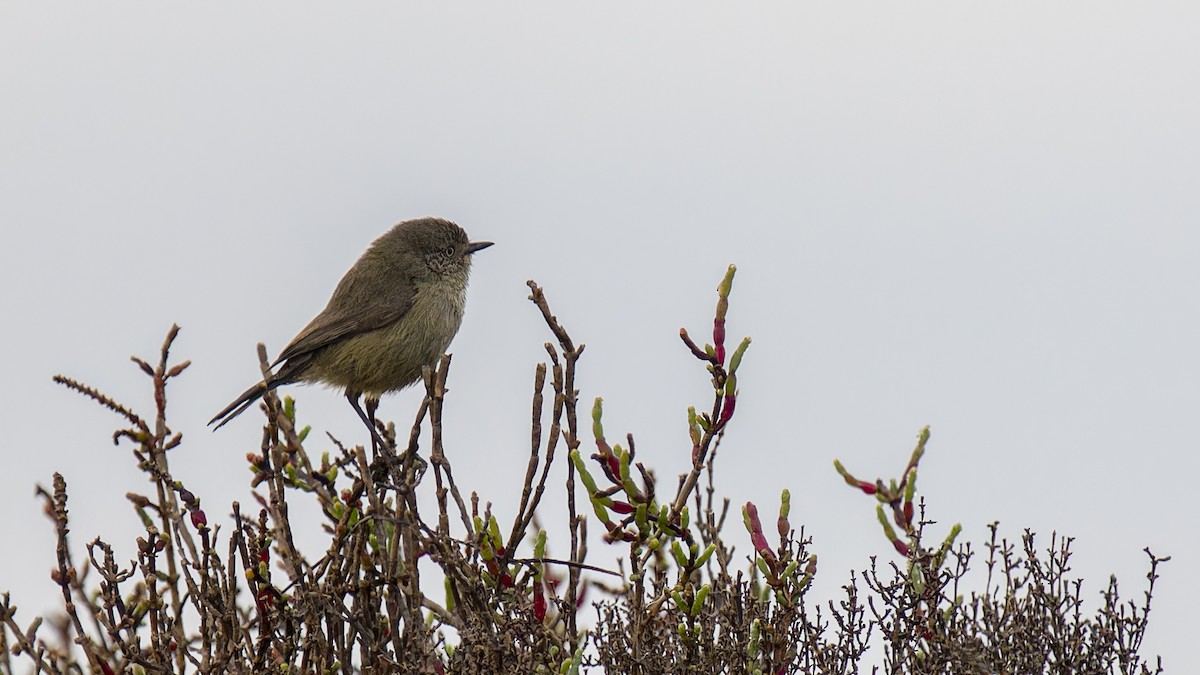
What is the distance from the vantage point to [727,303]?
12.4 feet

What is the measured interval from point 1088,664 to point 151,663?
91.8 inches

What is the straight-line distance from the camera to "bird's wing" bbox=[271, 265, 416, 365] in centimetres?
688

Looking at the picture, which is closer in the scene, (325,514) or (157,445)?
(157,445)

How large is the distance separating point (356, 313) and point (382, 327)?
0.77 feet

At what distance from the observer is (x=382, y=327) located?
6.83m

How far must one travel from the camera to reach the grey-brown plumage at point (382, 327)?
6770 mm

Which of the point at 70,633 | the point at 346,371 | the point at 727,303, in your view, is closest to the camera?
the point at 727,303

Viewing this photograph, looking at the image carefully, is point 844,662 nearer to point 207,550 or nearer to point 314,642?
point 314,642

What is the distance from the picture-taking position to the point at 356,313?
698cm

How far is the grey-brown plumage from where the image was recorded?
6770mm

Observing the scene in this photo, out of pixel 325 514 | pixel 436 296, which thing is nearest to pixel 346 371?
pixel 436 296

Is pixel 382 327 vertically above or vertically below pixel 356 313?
below

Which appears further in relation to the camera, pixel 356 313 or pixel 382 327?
pixel 356 313

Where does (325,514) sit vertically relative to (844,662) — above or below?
above
